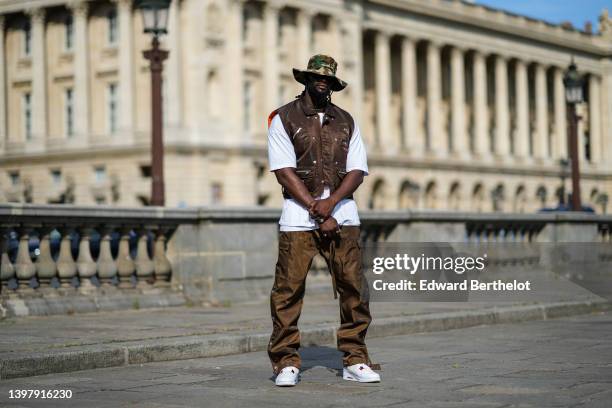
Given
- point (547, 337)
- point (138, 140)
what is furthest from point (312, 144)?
point (138, 140)

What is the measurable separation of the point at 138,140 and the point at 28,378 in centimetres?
5643

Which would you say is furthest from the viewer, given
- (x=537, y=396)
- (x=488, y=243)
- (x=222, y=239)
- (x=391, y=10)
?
(x=391, y=10)

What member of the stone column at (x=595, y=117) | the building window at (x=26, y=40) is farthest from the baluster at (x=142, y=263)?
the stone column at (x=595, y=117)

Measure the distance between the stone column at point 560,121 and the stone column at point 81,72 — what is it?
4554 cm

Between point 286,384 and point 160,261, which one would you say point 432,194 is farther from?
point 286,384

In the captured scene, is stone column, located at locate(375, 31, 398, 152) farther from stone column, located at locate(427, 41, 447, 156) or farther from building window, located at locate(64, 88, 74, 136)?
building window, located at locate(64, 88, 74, 136)

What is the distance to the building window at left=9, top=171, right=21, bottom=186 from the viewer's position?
2798 inches

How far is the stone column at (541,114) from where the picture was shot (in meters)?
101

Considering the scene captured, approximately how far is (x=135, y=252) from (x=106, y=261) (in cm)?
97

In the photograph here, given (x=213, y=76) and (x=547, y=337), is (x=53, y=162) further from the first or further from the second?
(x=547, y=337)

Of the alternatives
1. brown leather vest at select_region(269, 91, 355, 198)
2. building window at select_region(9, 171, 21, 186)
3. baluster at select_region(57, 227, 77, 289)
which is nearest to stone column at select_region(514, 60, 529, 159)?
building window at select_region(9, 171, 21, 186)

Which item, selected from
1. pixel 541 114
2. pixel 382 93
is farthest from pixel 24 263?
pixel 541 114

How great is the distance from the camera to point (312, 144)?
31.3 ft

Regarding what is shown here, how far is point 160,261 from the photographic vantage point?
17344 mm
